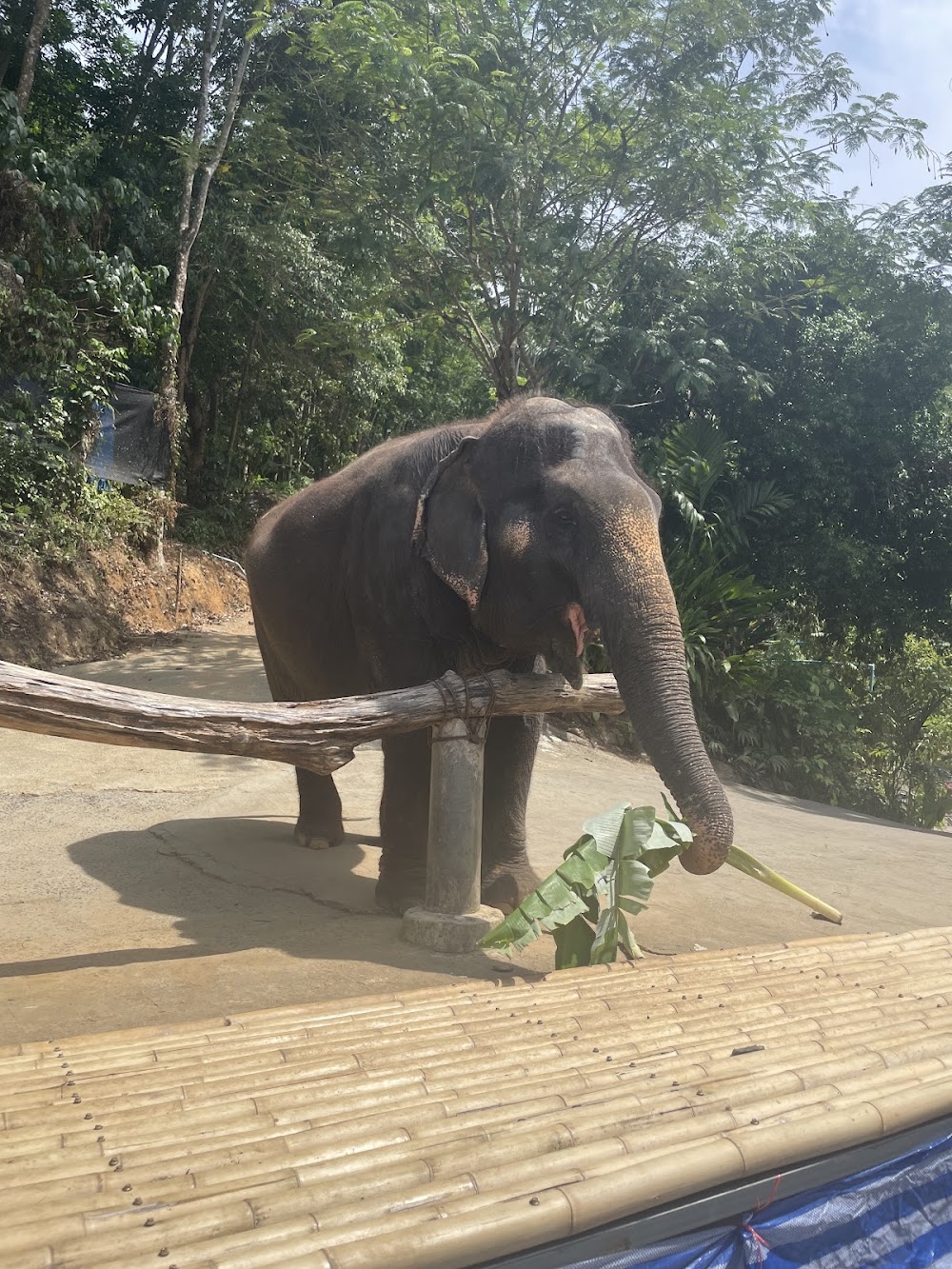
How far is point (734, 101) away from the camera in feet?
35.0

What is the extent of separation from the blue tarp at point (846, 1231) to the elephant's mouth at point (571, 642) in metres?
2.34

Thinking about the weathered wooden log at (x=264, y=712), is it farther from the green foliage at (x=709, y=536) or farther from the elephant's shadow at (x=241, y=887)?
the green foliage at (x=709, y=536)

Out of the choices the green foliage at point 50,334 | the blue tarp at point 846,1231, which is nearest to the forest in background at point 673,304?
the green foliage at point 50,334

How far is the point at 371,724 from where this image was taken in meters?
3.87

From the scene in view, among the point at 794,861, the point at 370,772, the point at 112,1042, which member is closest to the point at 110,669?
the point at 370,772

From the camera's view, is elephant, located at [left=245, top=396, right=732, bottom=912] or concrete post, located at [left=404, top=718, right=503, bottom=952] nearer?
elephant, located at [left=245, top=396, right=732, bottom=912]

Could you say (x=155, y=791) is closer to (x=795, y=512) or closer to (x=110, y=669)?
(x=110, y=669)

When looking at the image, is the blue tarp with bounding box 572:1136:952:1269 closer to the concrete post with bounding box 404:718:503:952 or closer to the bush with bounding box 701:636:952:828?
the concrete post with bounding box 404:718:503:952

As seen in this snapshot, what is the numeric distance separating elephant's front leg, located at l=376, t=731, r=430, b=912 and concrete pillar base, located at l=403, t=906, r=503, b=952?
0.40 m

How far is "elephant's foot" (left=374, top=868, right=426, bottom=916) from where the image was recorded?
4.66m

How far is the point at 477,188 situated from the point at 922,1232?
9.83 m

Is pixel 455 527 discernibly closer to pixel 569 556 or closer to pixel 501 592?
pixel 501 592

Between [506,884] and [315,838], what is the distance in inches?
59.0

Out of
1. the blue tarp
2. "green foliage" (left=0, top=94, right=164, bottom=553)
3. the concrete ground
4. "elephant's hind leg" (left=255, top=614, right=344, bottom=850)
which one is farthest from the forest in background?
the blue tarp
